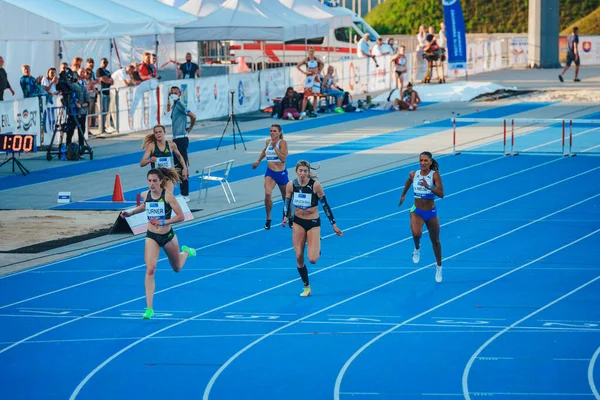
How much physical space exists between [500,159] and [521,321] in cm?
1478

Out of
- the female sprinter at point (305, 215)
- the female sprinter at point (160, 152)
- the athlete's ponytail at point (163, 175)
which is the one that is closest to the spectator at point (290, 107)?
the female sprinter at point (160, 152)

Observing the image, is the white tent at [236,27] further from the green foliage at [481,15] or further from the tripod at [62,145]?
the green foliage at [481,15]

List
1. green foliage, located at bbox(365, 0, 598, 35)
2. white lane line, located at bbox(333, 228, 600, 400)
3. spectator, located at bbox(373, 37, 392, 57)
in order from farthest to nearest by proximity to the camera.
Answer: green foliage, located at bbox(365, 0, 598, 35) → spectator, located at bbox(373, 37, 392, 57) → white lane line, located at bbox(333, 228, 600, 400)

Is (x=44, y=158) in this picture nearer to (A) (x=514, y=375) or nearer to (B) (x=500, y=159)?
(B) (x=500, y=159)

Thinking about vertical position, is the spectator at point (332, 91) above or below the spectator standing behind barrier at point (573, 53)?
below

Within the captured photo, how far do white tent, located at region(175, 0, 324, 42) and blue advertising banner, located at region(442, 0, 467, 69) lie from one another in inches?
325

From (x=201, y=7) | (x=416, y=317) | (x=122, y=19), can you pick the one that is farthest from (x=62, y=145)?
(x=416, y=317)

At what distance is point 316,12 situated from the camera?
4725 centimetres

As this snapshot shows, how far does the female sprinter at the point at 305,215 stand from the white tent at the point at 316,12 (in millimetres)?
31765

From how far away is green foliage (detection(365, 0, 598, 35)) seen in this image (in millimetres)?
73250

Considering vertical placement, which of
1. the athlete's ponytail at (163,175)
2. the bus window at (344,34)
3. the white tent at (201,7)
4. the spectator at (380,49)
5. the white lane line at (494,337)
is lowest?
the white lane line at (494,337)

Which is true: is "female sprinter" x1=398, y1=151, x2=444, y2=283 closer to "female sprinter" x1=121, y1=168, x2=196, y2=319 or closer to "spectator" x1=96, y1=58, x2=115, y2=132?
"female sprinter" x1=121, y1=168, x2=196, y2=319

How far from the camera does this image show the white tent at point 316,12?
46.8m

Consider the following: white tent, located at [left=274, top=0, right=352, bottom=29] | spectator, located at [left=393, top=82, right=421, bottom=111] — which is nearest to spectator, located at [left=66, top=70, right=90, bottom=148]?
spectator, located at [left=393, top=82, right=421, bottom=111]
